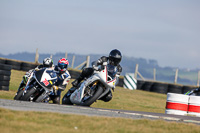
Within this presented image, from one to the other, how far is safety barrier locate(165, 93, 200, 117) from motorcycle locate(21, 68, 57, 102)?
13.0 feet

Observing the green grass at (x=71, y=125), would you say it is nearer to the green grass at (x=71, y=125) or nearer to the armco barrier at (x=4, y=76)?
the green grass at (x=71, y=125)

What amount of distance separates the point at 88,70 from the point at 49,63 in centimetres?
123

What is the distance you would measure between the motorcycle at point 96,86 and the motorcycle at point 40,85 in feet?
2.69

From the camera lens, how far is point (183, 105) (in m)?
13.4

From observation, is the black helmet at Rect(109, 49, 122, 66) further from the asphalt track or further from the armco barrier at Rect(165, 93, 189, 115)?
the asphalt track

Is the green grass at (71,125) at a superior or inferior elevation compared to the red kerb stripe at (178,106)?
inferior

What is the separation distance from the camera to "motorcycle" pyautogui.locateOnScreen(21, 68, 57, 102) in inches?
449

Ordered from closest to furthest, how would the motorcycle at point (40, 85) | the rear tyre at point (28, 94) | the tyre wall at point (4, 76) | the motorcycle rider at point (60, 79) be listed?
the rear tyre at point (28, 94) < the motorcycle at point (40, 85) < the motorcycle rider at point (60, 79) < the tyre wall at point (4, 76)

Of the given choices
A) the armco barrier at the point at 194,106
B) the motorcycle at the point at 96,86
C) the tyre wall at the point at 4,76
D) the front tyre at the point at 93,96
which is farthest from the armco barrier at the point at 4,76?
the armco barrier at the point at 194,106

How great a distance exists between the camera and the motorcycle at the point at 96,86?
1149 cm

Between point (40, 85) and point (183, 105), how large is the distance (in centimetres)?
470

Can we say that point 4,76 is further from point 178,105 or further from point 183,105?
point 183,105

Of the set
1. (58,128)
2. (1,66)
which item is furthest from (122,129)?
(1,66)

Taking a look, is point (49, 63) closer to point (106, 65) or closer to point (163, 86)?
point (106, 65)
